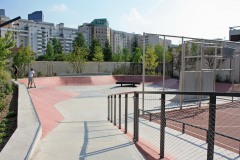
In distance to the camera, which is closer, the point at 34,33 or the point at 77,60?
the point at 77,60

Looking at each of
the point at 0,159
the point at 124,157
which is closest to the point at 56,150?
the point at 124,157

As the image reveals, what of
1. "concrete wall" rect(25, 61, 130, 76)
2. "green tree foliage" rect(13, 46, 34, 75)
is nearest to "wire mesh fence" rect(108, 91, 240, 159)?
"green tree foliage" rect(13, 46, 34, 75)

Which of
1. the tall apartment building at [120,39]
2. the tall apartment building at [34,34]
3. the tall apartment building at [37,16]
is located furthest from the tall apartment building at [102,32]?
the tall apartment building at [37,16]

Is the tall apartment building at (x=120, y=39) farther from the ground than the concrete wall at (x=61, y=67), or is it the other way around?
the tall apartment building at (x=120, y=39)

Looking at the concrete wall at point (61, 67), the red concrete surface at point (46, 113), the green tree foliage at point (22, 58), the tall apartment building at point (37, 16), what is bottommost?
the red concrete surface at point (46, 113)

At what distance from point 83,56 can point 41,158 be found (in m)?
34.2

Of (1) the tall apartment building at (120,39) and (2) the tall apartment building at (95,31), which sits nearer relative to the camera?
(2) the tall apartment building at (95,31)

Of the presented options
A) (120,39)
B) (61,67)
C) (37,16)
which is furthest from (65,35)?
(61,67)

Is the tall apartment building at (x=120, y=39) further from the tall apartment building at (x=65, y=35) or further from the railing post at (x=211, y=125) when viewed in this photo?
the railing post at (x=211, y=125)

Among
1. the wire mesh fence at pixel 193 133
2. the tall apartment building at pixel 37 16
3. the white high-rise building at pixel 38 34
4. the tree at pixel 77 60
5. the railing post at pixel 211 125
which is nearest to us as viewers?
the railing post at pixel 211 125

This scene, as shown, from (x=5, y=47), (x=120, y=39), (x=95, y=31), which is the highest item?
(x=95, y=31)

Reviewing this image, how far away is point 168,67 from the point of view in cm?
3550

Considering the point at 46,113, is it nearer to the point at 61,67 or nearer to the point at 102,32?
the point at 61,67

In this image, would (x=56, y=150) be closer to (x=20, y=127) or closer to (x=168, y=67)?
(x=20, y=127)
